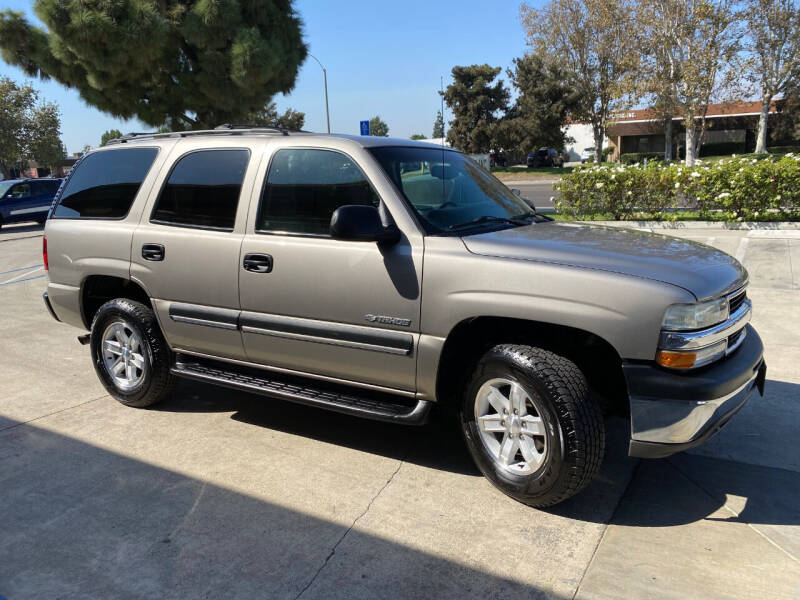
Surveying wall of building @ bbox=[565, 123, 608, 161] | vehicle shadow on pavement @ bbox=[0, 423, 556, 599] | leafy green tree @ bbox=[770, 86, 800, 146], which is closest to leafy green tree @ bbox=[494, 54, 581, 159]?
leafy green tree @ bbox=[770, 86, 800, 146]

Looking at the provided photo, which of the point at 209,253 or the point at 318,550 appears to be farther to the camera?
the point at 209,253

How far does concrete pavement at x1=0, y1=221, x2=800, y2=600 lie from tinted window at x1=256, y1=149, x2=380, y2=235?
1.44m

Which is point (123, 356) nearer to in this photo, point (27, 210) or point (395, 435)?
point (395, 435)

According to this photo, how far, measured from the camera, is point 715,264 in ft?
10.9

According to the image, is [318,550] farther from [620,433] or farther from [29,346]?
[29,346]

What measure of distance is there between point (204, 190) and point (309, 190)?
0.86m

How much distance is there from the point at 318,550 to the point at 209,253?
6.72 ft

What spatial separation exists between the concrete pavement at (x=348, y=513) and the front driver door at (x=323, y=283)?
651mm

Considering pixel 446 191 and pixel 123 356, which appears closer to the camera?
pixel 446 191

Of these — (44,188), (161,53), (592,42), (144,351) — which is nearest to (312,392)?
(144,351)

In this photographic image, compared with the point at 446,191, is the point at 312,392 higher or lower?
lower

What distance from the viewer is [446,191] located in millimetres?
3973

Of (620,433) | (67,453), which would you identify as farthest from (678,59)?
(67,453)

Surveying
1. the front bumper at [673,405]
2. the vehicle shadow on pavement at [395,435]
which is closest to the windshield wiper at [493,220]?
the vehicle shadow on pavement at [395,435]
